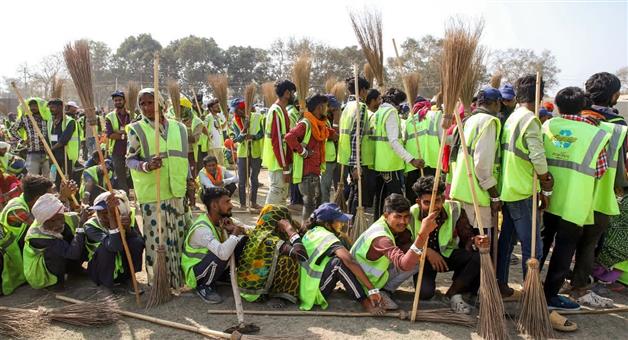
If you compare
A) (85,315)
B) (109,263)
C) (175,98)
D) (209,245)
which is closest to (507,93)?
(209,245)

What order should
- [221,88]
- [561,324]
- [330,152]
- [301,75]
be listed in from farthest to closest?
[221,88], [301,75], [330,152], [561,324]

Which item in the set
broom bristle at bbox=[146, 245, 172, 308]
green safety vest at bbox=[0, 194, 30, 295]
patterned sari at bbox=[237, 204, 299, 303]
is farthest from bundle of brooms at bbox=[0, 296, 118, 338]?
patterned sari at bbox=[237, 204, 299, 303]

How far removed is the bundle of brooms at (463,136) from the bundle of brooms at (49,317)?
2787 mm

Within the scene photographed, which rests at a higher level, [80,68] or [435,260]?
[80,68]

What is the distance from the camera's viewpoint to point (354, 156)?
18.8ft

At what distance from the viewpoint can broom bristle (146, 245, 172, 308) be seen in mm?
4008

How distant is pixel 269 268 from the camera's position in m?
4.09

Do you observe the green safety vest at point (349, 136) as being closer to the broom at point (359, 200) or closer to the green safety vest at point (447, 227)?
the broom at point (359, 200)

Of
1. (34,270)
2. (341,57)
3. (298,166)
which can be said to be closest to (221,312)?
(34,270)

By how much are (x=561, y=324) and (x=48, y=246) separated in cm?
420

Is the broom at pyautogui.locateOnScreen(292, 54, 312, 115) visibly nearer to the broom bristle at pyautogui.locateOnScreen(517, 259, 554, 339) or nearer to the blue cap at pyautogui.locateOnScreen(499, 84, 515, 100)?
the blue cap at pyautogui.locateOnScreen(499, 84, 515, 100)

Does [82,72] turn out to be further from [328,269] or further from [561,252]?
[561,252]

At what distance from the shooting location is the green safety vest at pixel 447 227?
408cm

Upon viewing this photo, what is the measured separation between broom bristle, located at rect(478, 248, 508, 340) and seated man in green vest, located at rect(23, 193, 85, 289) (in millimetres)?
3383
